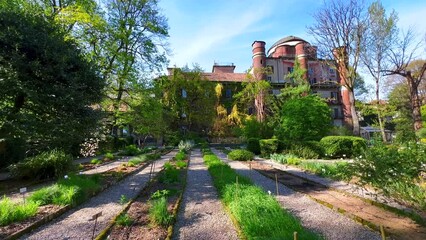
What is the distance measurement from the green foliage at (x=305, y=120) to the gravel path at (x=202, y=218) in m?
11.4

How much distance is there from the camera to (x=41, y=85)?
8.00 m

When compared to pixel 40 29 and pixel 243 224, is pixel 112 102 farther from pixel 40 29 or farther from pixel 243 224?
pixel 243 224

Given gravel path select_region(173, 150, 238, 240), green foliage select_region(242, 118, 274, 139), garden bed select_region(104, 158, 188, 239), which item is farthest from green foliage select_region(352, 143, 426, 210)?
green foliage select_region(242, 118, 274, 139)

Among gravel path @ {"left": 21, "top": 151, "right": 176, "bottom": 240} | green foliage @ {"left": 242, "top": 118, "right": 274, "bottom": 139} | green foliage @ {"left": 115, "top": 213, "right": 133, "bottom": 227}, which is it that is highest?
green foliage @ {"left": 242, "top": 118, "right": 274, "bottom": 139}

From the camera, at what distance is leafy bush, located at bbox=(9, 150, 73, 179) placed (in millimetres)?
8281

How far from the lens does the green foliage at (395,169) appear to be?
4.66 metres

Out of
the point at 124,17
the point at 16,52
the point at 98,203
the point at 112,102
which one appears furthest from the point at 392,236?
the point at 124,17

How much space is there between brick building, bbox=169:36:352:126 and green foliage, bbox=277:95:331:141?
21.8m

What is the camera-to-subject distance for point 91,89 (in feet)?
30.0

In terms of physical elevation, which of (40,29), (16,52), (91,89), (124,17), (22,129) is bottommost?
(22,129)

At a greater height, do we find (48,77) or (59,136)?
(48,77)

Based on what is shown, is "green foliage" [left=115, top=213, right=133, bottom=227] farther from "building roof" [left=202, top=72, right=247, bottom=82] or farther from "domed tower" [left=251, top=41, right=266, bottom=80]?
"domed tower" [left=251, top=41, right=266, bottom=80]

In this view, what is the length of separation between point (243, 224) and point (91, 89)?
7.59 metres

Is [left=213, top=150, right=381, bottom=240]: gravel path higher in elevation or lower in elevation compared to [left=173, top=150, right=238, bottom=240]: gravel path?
lower
